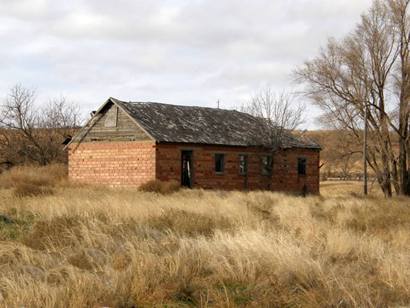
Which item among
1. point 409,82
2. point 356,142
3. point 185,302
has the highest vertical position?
point 409,82

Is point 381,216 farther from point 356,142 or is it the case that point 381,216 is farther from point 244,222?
point 356,142

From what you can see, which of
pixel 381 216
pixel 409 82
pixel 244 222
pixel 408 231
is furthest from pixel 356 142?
pixel 244 222

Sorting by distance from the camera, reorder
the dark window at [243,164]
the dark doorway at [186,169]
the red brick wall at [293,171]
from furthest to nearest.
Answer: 1. the red brick wall at [293,171]
2. the dark window at [243,164]
3. the dark doorway at [186,169]

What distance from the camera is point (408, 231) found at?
14.5m

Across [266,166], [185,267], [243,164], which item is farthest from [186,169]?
[185,267]

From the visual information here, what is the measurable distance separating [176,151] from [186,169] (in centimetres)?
192

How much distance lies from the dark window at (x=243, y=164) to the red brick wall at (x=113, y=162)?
6.35 m

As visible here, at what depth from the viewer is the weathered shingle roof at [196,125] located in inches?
1283

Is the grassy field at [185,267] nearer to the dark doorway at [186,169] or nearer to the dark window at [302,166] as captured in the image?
the dark doorway at [186,169]

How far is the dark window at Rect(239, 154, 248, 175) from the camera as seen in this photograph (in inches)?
1399

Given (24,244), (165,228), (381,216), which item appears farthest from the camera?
(381,216)

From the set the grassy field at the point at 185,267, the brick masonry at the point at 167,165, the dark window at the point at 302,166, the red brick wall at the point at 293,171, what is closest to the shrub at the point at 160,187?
the brick masonry at the point at 167,165

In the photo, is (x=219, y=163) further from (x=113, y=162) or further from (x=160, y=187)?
→ (x=160, y=187)

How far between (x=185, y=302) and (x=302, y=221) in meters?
7.75
